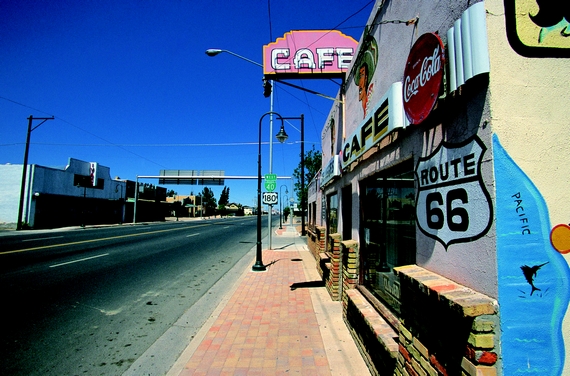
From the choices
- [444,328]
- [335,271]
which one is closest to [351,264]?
[335,271]

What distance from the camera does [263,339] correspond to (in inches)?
170

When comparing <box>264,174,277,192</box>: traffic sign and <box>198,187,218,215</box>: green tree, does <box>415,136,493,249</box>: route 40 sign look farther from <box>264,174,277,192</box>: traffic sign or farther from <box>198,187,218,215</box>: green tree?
<box>198,187,218,215</box>: green tree

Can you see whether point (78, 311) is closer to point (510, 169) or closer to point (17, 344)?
point (17, 344)

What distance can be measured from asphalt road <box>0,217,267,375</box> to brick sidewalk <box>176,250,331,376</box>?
47cm

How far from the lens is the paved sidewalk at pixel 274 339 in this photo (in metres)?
3.56

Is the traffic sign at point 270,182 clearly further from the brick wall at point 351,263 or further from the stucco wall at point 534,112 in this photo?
the stucco wall at point 534,112

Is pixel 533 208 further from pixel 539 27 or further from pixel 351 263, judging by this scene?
pixel 351 263

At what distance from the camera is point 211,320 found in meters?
5.21

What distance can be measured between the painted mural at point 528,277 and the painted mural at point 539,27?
76cm

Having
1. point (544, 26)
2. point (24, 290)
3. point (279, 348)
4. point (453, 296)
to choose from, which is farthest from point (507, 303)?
point (24, 290)

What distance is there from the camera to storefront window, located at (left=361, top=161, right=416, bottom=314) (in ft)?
11.4

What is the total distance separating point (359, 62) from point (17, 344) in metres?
6.80

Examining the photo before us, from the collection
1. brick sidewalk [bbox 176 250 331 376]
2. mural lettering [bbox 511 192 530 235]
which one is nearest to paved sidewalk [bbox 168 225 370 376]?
brick sidewalk [bbox 176 250 331 376]

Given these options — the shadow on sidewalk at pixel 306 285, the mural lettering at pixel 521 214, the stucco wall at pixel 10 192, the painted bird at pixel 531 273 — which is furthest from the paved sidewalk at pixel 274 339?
the stucco wall at pixel 10 192
